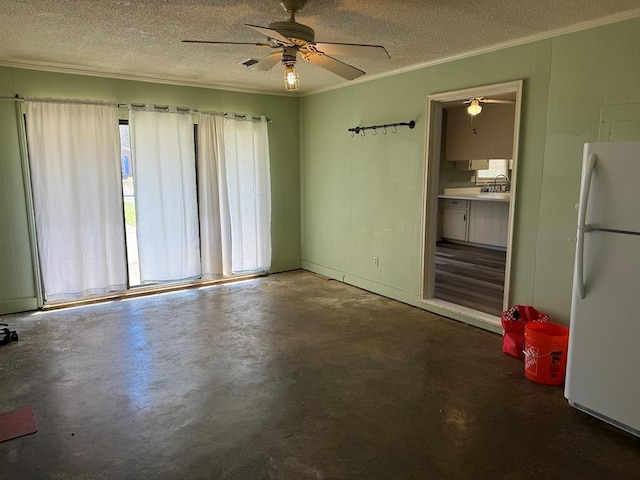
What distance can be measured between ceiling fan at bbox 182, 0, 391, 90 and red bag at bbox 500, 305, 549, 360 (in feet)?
7.09

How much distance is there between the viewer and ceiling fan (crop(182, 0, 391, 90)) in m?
2.37

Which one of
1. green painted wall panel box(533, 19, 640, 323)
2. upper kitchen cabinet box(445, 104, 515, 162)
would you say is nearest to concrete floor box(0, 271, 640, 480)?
green painted wall panel box(533, 19, 640, 323)

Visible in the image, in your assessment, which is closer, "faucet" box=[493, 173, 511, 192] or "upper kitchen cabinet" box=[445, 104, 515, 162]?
"upper kitchen cabinet" box=[445, 104, 515, 162]

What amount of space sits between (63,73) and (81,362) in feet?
9.43

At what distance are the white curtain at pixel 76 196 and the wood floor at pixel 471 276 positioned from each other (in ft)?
11.8

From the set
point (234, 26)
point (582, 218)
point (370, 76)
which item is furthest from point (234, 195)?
point (582, 218)

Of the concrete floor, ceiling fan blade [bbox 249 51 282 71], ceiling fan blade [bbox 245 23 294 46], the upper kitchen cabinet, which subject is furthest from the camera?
the upper kitchen cabinet

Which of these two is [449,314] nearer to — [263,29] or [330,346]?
[330,346]

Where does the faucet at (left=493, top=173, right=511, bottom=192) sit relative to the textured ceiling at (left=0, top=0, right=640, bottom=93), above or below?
below

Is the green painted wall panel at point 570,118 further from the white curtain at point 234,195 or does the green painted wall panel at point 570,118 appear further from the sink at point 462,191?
the sink at point 462,191

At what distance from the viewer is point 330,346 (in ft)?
11.8

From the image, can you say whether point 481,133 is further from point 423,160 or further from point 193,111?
point 193,111

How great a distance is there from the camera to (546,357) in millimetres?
2938

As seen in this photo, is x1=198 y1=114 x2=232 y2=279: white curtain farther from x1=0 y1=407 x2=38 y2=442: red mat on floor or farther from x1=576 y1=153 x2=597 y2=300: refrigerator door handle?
x1=576 y1=153 x2=597 y2=300: refrigerator door handle
